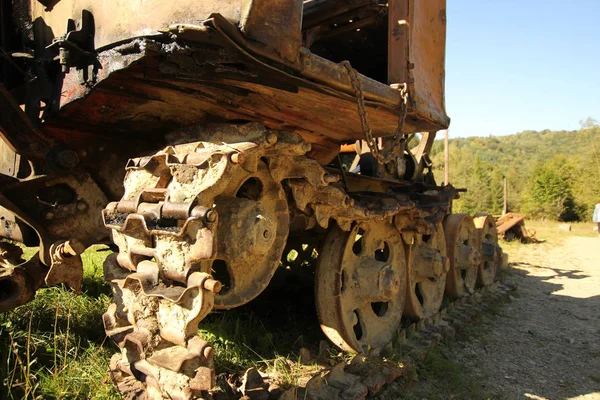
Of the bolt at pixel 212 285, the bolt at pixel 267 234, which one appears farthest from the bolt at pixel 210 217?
the bolt at pixel 267 234

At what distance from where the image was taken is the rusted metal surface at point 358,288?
10.8 feet

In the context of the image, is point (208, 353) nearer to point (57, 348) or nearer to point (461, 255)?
point (57, 348)

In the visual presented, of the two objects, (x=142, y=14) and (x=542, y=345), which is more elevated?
(x=142, y=14)

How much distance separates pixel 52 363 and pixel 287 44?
254cm

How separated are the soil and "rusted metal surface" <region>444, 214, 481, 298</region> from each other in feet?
1.62

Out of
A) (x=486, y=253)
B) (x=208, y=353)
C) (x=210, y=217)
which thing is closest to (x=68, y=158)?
(x=210, y=217)

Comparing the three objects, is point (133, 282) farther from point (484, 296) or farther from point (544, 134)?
point (544, 134)

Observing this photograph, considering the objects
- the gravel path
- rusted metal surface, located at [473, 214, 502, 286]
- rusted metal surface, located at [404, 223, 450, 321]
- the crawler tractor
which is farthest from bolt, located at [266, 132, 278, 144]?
rusted metal surface, located at [473, 214, 502, 286]

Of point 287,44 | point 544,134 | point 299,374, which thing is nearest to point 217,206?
point 287,44

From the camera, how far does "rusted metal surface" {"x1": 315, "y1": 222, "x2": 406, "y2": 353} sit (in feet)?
10.8

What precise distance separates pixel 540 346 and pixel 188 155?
149 inches

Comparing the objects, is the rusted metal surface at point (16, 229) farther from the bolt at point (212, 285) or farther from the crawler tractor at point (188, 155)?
the bolt at point (212, 285)

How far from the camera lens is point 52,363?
3.04 m

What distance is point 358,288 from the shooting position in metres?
3.53
